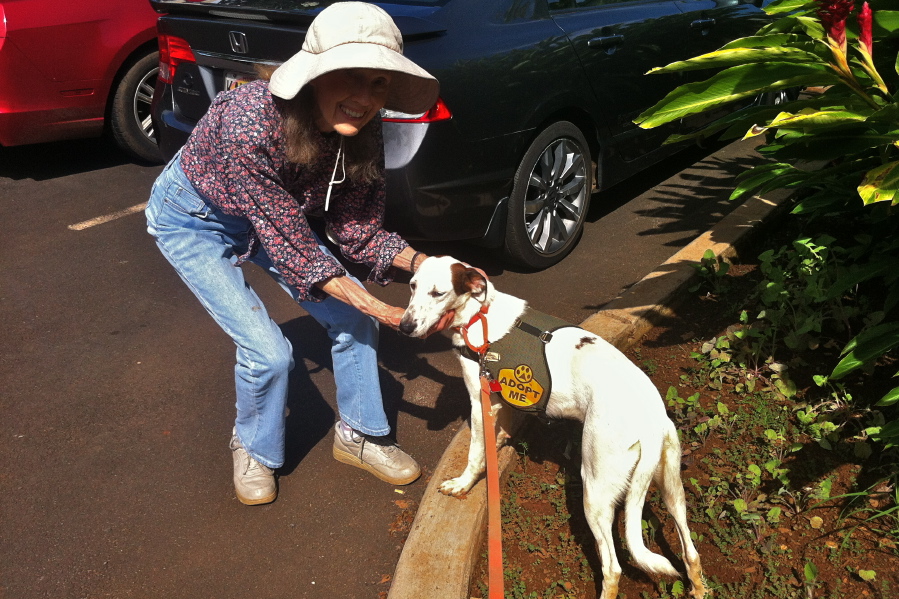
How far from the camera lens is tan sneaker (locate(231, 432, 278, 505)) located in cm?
320

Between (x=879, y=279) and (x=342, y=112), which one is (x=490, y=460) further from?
(x=879, y=279)

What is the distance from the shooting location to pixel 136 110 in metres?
6.96

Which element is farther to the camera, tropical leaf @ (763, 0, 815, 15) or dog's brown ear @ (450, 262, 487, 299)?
tropical leaf @ (763, 0, 815, 15)

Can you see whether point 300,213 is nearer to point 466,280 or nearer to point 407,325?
point 407,325

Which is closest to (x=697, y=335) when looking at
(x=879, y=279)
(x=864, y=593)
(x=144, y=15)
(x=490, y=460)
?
(x=879, y=279)

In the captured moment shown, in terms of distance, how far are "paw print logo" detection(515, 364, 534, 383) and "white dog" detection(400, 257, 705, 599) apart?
0.28 ft

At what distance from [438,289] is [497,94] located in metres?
1.78

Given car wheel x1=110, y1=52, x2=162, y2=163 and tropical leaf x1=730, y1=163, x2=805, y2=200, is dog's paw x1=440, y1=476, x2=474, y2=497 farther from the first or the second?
car wheel x1=110, y1=52, x2=162, y2=163

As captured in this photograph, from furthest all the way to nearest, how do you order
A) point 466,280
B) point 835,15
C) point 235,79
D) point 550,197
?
point 550,197 < point 235,79 < point 466,280 < point 835,15

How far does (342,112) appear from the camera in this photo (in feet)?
8.31

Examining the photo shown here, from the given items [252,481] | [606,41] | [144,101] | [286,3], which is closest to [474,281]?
[252,481]

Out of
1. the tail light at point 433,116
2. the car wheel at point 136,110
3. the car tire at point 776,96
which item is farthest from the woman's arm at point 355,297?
the car tire at point 776,96

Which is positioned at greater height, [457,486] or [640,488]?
[640,488]

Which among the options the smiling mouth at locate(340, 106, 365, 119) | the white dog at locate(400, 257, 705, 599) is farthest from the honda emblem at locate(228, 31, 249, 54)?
the white dog at locate(400, 257, 705, 599)
